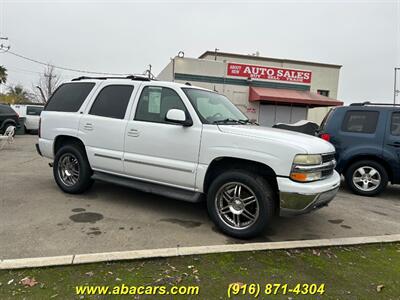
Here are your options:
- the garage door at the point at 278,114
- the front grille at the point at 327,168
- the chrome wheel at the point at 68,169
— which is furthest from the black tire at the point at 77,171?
the garage door at the point at 278,114

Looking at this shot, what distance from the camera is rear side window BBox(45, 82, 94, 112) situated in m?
5.64

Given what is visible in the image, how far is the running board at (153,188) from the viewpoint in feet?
14.4

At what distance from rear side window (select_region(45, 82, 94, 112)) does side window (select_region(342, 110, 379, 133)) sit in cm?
526

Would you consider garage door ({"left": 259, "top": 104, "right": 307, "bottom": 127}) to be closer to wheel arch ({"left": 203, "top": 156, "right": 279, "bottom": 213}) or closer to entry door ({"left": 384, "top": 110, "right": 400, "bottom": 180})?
entry door ({"left": 384, "top": 110, "right": 400, "bottom": 180})

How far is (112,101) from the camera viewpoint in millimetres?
5254

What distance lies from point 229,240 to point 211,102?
2.06 meters

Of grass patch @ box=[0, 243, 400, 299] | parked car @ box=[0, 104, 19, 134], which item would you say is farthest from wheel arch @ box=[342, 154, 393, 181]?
parked car @ box=[0, 104, 19, 134]

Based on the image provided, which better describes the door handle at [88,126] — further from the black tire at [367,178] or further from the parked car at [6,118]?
the parked car at [6,118]

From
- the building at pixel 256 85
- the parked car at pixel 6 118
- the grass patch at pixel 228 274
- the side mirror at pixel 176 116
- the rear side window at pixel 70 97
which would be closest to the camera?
the grass patch at pixel 228 274

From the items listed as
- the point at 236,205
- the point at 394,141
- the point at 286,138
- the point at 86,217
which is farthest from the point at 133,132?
the point at 394,141

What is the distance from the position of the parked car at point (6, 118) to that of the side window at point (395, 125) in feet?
52.7

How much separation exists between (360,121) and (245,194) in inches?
165

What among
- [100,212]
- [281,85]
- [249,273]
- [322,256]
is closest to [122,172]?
[100,212]

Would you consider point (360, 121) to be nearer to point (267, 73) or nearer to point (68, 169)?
point (68, 169)
